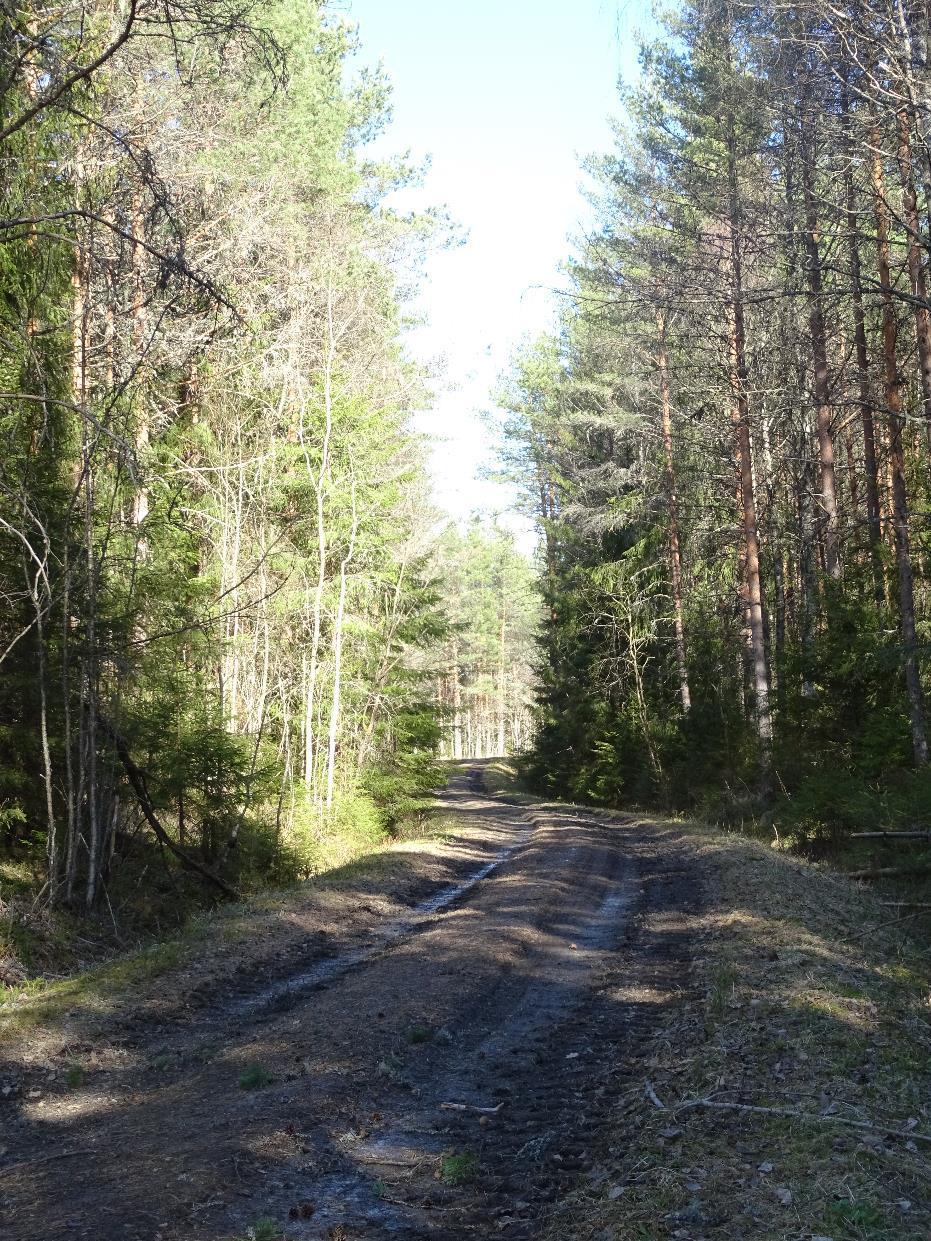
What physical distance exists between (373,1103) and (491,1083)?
825mm

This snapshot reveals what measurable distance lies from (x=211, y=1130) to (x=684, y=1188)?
2.45 meters

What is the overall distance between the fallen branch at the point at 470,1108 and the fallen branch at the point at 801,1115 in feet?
3.38

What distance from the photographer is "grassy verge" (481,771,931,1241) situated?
14.4ft

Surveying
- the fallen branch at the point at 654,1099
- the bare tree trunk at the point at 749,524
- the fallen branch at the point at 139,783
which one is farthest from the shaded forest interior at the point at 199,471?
the bare tree trunk at the point at 749,524

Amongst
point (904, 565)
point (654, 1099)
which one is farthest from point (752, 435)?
point (654, 1099)

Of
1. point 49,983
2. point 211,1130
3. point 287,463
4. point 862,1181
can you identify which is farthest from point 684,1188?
point 287,463

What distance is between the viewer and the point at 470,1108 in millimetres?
6102

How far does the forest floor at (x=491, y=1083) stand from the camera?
458cm

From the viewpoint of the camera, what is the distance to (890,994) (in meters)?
7.80

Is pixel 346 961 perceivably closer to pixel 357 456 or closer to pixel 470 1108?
pixel 470 1108

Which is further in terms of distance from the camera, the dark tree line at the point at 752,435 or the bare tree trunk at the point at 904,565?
the bare tree trunk at the point at 904,565

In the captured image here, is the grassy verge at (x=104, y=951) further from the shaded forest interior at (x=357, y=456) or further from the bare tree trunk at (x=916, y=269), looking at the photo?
the bare tree trunk at (x=916, y=269)

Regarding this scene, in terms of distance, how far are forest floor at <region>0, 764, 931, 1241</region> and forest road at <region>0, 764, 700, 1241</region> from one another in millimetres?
20

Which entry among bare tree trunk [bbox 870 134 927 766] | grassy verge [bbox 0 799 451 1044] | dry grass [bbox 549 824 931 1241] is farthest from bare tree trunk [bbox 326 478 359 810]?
dry grass [bbox 549 824 931 1241]
